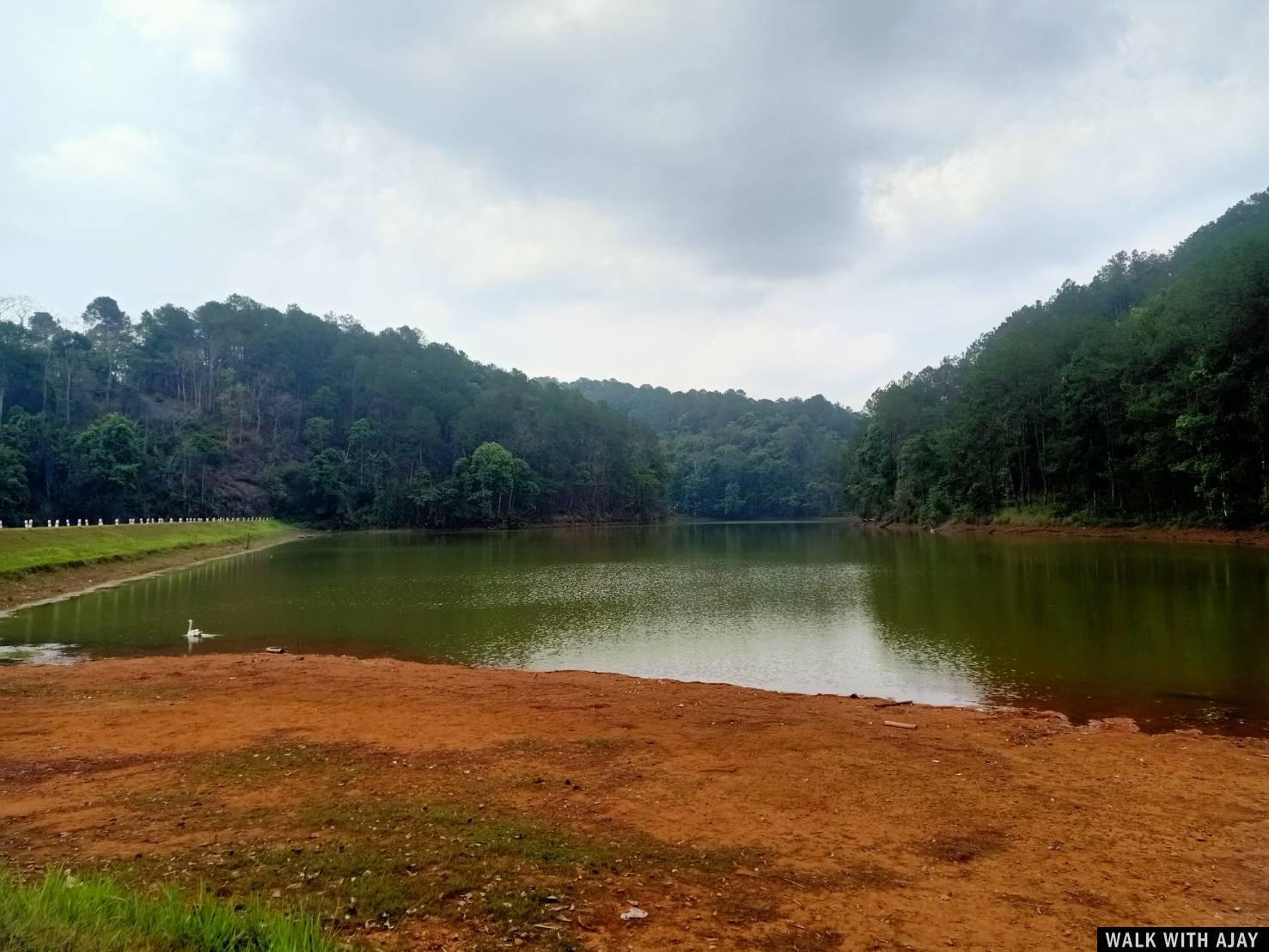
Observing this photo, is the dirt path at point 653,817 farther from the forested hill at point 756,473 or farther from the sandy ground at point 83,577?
the forested hill at point 756,473

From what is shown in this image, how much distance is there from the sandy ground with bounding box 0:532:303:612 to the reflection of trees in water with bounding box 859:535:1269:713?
27.8m

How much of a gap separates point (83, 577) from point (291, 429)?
86187mm

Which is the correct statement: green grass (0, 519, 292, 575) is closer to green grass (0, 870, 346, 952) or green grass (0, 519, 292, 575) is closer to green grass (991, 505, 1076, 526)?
green grass (0, 870, 346, 952)

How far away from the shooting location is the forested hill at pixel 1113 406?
39.4 meters

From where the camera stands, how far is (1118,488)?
52.9 meters

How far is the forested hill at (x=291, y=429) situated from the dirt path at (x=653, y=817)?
250 ft

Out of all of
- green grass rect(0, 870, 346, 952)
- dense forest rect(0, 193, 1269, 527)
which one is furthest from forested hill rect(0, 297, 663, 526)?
green grass rect(0, 870, 346, 952)

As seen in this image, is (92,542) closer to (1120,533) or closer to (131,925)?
(131,925)

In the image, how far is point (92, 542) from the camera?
119 feet

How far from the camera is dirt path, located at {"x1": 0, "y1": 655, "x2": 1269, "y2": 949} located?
15.3 feet

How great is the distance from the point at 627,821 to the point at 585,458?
110 meters

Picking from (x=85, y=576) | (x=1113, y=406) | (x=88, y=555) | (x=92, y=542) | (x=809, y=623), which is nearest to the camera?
(x=809, y=623)

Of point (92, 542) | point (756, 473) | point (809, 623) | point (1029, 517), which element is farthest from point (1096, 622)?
point (756, 473)

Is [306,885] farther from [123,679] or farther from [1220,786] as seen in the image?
[123,679]
